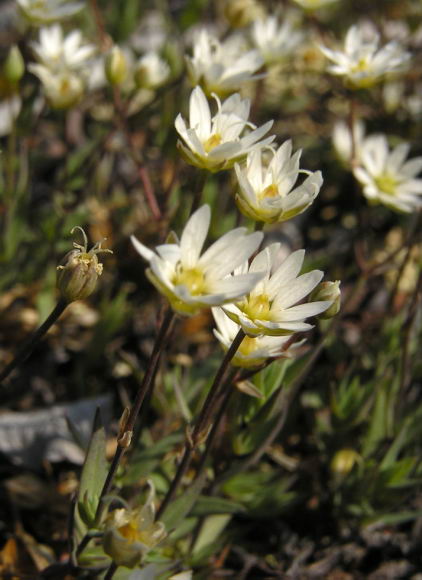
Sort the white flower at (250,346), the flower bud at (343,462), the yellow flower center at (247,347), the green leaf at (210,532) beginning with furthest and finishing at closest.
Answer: the flower bud at (343,462) → the green leaf at (210,532) → the yellow flower center at (247,347) → the white flower at (250,346)

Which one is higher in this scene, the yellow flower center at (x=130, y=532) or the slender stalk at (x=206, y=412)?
the slender stalk at (x=206, y=412)

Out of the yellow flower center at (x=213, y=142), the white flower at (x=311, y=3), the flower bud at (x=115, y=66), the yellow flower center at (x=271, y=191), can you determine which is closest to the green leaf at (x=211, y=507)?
the yellow flower center at (x=271, y=191)

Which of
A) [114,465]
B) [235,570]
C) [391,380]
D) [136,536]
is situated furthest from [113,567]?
[391,380]

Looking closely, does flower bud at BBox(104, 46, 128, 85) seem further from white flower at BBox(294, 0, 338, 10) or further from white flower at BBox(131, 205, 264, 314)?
white flower at BBox(131, 205, 264, 314)

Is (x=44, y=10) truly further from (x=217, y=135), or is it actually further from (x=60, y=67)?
(x=217, y=135)

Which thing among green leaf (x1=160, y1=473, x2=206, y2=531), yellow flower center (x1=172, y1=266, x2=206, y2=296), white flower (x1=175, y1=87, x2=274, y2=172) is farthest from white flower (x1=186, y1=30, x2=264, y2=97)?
green leaf (x1=160, y1=473, x2=206, y2=531)

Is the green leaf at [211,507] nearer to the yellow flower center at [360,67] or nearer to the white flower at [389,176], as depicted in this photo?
the white flower at [389,176]

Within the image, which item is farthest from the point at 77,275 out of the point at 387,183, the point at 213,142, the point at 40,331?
the point at 387,183
